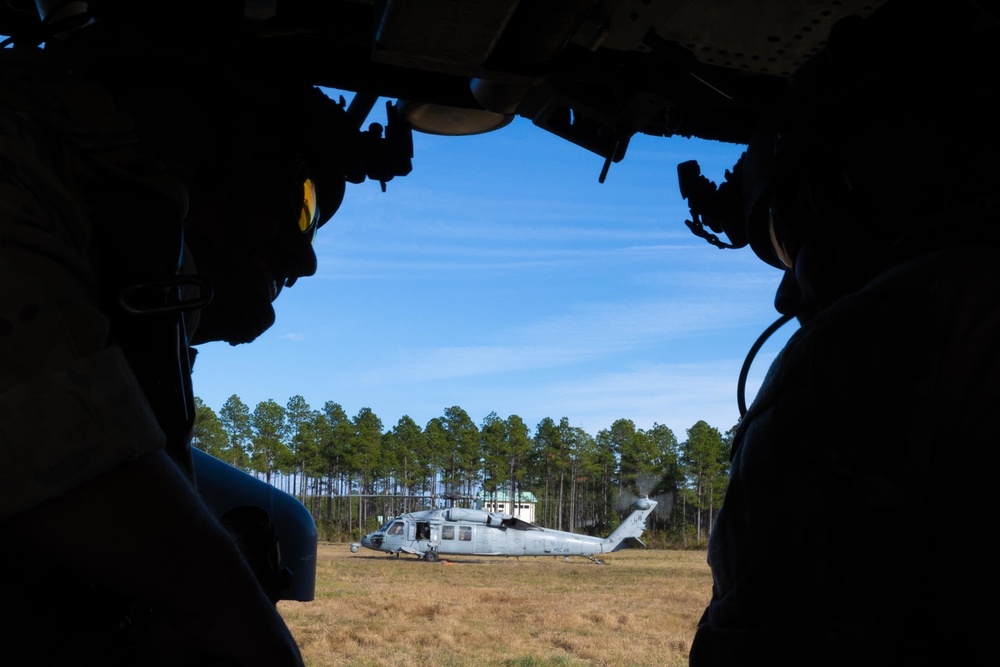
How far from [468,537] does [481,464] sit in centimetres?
2235

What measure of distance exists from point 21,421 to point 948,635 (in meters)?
0.94

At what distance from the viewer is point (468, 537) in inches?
1108

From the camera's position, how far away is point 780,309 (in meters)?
1.50

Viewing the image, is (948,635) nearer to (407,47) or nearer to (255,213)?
A: (255,213)

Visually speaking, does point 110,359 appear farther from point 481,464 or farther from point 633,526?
point 481,464

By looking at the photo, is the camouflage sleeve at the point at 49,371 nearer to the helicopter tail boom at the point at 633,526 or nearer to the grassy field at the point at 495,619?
the grassy field at the point at 495,619

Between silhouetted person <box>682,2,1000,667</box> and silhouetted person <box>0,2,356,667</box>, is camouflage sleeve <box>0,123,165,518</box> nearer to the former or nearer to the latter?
silhouetted person <box>0,2,356,667</box>

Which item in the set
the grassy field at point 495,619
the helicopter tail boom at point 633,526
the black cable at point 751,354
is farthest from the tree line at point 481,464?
the black cable at point 751,354

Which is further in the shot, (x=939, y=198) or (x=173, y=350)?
(x=939, y=198)

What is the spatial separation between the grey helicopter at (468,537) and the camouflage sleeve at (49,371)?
90.5 feet

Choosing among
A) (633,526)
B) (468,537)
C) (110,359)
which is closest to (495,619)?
(110,359)

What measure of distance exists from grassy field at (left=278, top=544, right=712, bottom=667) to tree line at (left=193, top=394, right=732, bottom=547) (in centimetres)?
1477

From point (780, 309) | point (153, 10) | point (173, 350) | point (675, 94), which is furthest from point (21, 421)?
point (675, 94)

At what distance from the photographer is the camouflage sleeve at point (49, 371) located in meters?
0.74
